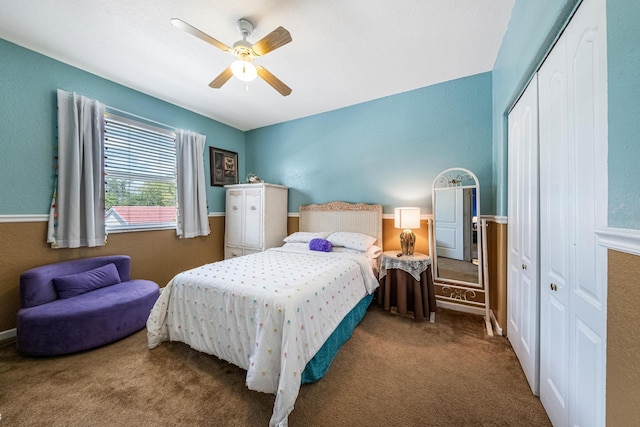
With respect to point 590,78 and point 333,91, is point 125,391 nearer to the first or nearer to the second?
point 590,78

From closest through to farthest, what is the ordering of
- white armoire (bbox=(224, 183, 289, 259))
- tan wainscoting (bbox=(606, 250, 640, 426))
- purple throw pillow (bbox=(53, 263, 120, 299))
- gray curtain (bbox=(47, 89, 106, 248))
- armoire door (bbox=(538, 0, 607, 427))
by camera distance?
tan wainscoting (bbox=(606, 250, 640, 426)), armoire door (bbox=(538, 0, 607, 427)), purple throw pillow (bbox=(53, 263, 120, 299)), gray curtain (bbox=(47, 89, 106, 248)), white armoire (bbox=(224, 183, 289, 259))

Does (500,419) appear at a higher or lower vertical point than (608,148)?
lower

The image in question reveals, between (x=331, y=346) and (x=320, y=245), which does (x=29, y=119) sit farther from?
(x=331, y=346)

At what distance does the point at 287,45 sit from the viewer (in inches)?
84.7

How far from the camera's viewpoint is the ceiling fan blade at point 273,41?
1.60 meters

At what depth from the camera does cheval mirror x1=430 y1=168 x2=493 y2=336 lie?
2.45 m

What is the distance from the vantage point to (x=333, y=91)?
2990mm

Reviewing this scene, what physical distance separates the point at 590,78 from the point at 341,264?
1946mm

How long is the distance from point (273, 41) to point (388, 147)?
197cm

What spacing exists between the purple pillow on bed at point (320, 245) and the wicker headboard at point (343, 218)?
20.0 inches

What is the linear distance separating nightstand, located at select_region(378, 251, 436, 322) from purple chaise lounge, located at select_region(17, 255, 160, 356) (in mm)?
2567

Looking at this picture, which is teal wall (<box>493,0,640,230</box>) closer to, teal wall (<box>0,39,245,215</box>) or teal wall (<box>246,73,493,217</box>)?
teal wall (<box>246,73,493,217</box>)

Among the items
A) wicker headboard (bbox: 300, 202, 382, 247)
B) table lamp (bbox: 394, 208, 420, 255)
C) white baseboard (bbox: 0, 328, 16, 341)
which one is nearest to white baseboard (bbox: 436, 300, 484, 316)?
table lamp (bbox: 394, 208, 420, 255)

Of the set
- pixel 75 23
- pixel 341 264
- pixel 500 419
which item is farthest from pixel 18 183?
pixel 500 419
